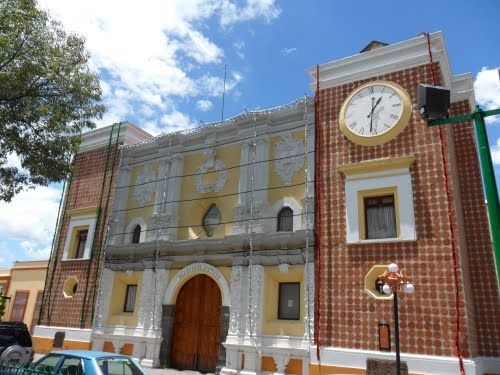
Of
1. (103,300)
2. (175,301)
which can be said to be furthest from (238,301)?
(103,300)

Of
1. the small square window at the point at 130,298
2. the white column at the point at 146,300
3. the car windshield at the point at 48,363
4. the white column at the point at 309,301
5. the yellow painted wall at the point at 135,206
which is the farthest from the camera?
the yellow painted wall at the point at 135,206

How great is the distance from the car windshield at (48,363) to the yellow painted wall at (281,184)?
8246mm

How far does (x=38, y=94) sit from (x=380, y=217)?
10.7m

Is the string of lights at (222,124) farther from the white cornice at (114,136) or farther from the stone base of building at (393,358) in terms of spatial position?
the stone base of building at (393,358)

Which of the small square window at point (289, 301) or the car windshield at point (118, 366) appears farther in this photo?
the small square window at point (289, 301)

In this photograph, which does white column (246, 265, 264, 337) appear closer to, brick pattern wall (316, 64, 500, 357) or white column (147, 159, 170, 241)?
brick pattern wall (316, 64, 500, 357)

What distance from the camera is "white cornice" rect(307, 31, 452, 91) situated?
41.5 feet

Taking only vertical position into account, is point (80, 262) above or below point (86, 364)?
above

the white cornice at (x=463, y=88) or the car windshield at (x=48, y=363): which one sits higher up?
the white cornice at (x=463, y=88)

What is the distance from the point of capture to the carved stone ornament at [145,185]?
58.1ft

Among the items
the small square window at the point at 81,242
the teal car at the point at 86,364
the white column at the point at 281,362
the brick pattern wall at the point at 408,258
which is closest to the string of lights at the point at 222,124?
the brick pattern wall at the point at 408,258

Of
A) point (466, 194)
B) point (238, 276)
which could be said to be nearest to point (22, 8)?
point (238, 276)

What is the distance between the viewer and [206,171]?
54.5ft

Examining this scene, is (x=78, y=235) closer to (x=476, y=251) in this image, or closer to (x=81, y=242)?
(x=81, y=242)
